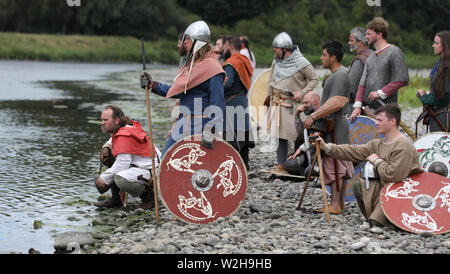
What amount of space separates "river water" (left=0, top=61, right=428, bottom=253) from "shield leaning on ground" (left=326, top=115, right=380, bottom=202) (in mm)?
2633

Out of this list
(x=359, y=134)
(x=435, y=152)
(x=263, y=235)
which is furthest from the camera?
(x=359, y=134)

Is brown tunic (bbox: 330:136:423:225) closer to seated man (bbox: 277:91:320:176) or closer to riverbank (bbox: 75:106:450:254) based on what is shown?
riverbank (bbox: 75:106:450:254)

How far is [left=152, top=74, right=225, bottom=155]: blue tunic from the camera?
252 inches

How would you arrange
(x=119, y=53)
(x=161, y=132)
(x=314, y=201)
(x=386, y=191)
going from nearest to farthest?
(x=386, y=191), (x=314, y=201), (x=161, y=132), (x=119, y=53)

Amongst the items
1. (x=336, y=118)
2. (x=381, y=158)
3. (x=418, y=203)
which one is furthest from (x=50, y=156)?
(x=418, y=203)

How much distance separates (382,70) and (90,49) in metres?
49.5

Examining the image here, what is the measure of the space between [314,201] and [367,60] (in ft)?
5.50

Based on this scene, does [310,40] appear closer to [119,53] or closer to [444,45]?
[119,53]

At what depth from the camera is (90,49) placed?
181 ft

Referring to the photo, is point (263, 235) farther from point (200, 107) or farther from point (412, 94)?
point (412, 94)

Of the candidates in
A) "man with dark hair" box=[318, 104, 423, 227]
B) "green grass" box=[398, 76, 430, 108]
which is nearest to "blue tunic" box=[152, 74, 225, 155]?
"man with dark hair" box=[318, 104, 423, 227]

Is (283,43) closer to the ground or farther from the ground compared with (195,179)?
farther from the ground
